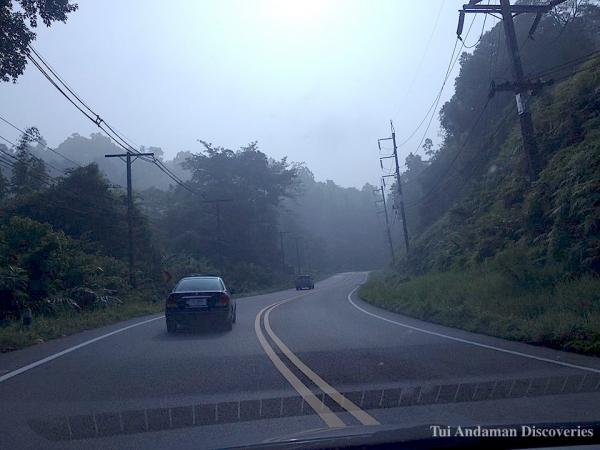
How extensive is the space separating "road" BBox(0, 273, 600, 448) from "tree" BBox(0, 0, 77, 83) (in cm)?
660

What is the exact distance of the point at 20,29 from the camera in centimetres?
1561

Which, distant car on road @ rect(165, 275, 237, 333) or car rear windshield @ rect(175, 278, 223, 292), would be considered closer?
distant car on road @ rect(165, 275, 237, 333)

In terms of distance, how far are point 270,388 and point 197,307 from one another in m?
8.17

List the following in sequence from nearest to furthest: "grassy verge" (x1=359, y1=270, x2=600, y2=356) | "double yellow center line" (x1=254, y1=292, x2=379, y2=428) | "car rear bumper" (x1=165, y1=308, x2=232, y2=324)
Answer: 1. "double yellow center line" (x1=254, y1=292, x2=379, y2=428)
2. "grassy verge" (x1=359, y1=270, x2=600, y2=356)
3. "car rear bumper" (x1=165, y1=308, x2=232, y2=324)

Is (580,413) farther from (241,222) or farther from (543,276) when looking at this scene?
(241,222)

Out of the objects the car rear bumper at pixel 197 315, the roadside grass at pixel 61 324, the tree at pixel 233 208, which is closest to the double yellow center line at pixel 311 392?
the car rear bumper at pixel 197 315

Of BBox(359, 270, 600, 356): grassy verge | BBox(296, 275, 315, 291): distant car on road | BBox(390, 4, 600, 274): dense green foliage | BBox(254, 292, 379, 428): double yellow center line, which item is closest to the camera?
BBox(254, 292, 379, 428): double yellow center line

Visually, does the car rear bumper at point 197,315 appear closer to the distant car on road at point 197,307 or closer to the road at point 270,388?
the distant car on road at point 197,307

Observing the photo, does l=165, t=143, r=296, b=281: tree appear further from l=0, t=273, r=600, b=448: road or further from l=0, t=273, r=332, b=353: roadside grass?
l=0, t=273, r=600, b=448: road

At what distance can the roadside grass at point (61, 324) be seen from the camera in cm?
1527

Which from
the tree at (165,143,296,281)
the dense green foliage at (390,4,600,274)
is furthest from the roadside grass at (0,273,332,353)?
the tree at (165,143,296,281)

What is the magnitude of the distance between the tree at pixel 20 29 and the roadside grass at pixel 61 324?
241 inches

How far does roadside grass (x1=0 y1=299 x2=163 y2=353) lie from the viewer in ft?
50.1

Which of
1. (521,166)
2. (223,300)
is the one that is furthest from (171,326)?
(521,166)
